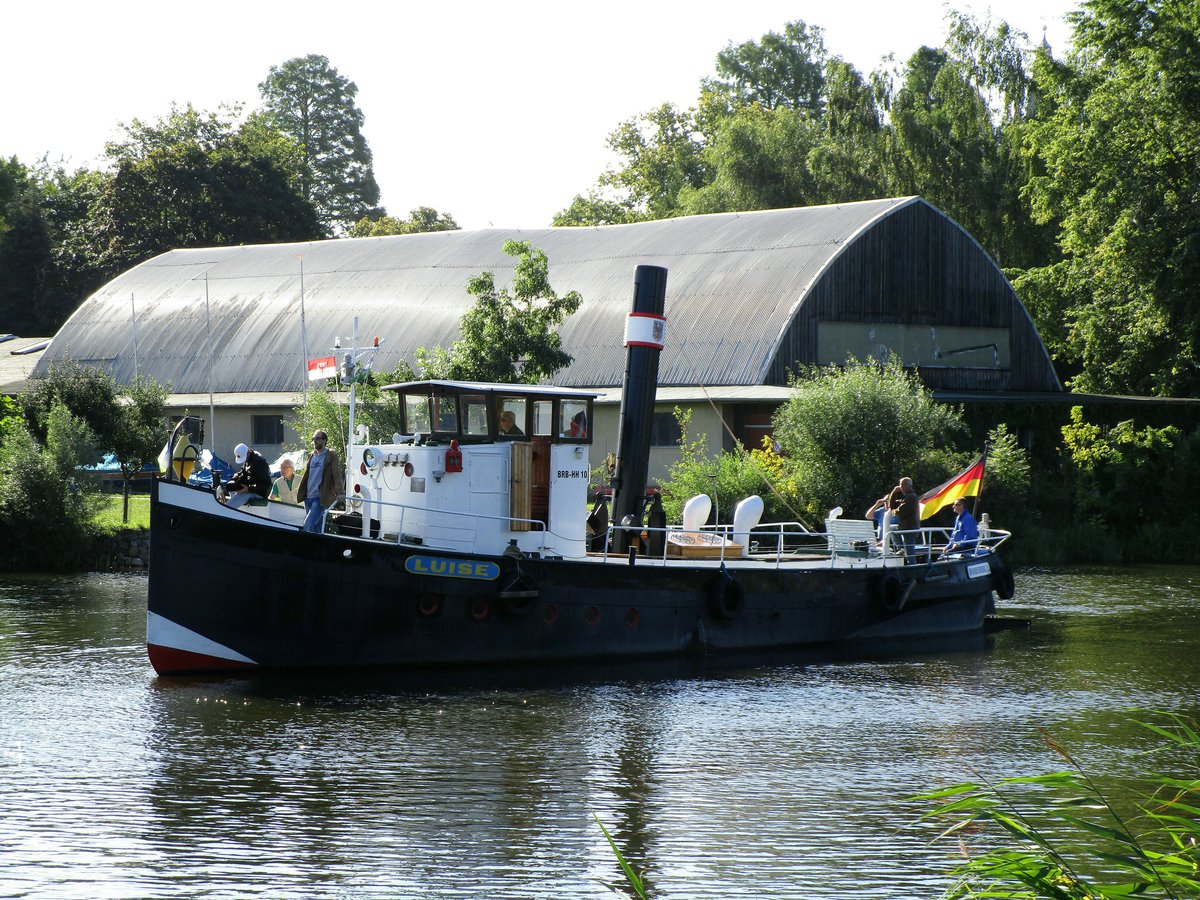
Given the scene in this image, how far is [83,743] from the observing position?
16703 millimetres

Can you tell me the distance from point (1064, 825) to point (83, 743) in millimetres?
10491

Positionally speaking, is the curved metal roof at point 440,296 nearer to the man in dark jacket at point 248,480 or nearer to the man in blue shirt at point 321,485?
the man in dark jacket at point 248,480

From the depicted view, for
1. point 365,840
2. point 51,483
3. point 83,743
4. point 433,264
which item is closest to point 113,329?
point 433,264

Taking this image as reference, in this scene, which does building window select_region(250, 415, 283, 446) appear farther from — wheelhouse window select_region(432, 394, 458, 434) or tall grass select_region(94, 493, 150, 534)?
wheelhouse window select_region(432, 394, 458, 434)

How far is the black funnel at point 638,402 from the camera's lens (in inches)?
967

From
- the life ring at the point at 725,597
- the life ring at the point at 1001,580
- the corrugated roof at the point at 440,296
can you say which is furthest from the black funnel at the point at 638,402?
the corrugated roof at the point at 440,296

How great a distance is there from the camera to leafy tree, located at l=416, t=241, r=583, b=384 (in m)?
38.7

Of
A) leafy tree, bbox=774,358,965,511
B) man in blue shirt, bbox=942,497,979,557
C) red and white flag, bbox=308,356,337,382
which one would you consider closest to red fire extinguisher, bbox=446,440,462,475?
red and white flag, bbox=308,356,337,382

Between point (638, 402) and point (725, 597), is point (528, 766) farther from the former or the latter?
point (638, 402)

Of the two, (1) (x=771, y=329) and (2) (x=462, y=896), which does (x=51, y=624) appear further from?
(1) (x=771, y=329)

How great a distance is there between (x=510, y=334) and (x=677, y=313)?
374 inches

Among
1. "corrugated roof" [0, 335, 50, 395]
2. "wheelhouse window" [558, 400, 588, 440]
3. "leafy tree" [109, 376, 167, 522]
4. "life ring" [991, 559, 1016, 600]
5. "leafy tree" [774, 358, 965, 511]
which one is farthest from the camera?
"corrugated roof" [0, 335, 50, 395]

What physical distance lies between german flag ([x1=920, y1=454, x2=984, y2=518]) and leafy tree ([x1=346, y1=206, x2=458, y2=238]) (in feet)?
215

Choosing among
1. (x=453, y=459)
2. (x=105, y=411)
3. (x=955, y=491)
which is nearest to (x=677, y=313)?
(x=105, y=411)
